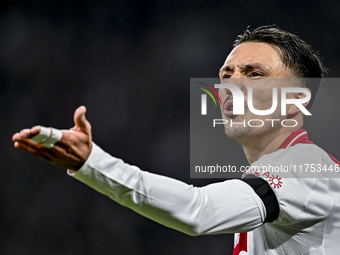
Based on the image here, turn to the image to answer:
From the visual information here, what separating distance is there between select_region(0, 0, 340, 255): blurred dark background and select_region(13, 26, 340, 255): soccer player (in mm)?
1938

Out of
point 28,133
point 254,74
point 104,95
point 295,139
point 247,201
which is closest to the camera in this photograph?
point 28,133

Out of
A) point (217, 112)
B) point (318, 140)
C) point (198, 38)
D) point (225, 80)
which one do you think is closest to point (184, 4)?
point (198, 38)

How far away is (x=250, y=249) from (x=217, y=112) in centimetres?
195

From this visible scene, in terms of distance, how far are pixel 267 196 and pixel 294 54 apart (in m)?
0.67

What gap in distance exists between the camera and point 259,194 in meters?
0.82

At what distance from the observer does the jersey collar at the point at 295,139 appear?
111 cm

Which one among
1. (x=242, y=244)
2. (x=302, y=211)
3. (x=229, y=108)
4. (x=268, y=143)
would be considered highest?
(x=229, y=108)

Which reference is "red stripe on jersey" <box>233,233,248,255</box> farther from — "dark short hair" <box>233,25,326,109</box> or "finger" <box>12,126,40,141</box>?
"finger" <box>12,126,40,141</box>

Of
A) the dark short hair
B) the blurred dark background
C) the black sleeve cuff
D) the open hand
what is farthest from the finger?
the blurred dark background

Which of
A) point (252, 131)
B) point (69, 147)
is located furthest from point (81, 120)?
point (252, 131)

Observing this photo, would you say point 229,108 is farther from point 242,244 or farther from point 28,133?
point 28,133

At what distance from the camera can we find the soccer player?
28.0 inches

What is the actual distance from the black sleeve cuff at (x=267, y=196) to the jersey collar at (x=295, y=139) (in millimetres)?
310

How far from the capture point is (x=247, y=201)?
79 centimetres
